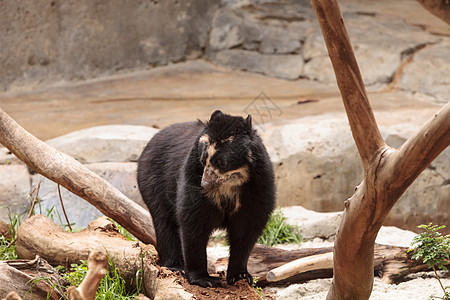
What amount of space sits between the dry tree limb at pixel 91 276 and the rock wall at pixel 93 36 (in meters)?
7.59

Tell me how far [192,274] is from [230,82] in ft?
20.9

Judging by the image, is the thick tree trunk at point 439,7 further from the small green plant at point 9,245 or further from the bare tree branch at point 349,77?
the small green plant at point 9,245

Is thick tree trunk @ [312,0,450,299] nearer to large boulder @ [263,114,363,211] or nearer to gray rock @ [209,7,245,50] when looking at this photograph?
large boulder @ [263,114,363,211]

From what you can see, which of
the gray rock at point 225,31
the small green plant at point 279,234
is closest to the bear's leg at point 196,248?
the small green plant at point 279,234

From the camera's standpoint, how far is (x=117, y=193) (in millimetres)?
4164

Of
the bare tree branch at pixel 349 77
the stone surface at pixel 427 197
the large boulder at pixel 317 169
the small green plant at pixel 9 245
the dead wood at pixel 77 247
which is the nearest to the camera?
the bare tree branch at pixel 349 77

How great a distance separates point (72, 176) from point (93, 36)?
6.17 m

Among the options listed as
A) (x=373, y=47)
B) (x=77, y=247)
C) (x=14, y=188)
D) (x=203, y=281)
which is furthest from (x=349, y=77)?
(x=373, y=47)

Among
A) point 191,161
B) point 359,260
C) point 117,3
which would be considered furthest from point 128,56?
point 359,260

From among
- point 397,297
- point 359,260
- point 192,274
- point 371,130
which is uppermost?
point 371,130

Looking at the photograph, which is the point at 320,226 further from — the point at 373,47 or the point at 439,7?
the point at 373,47

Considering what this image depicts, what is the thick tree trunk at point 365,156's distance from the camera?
2469 mm

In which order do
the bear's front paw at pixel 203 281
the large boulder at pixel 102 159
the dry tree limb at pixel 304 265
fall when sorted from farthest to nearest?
the large boulder at pixel 102 159 < the dry tree limb at pixel 304 265 < the bear's front paw at pixel 203 281

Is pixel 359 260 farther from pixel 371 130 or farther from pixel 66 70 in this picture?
pixel 66 70
